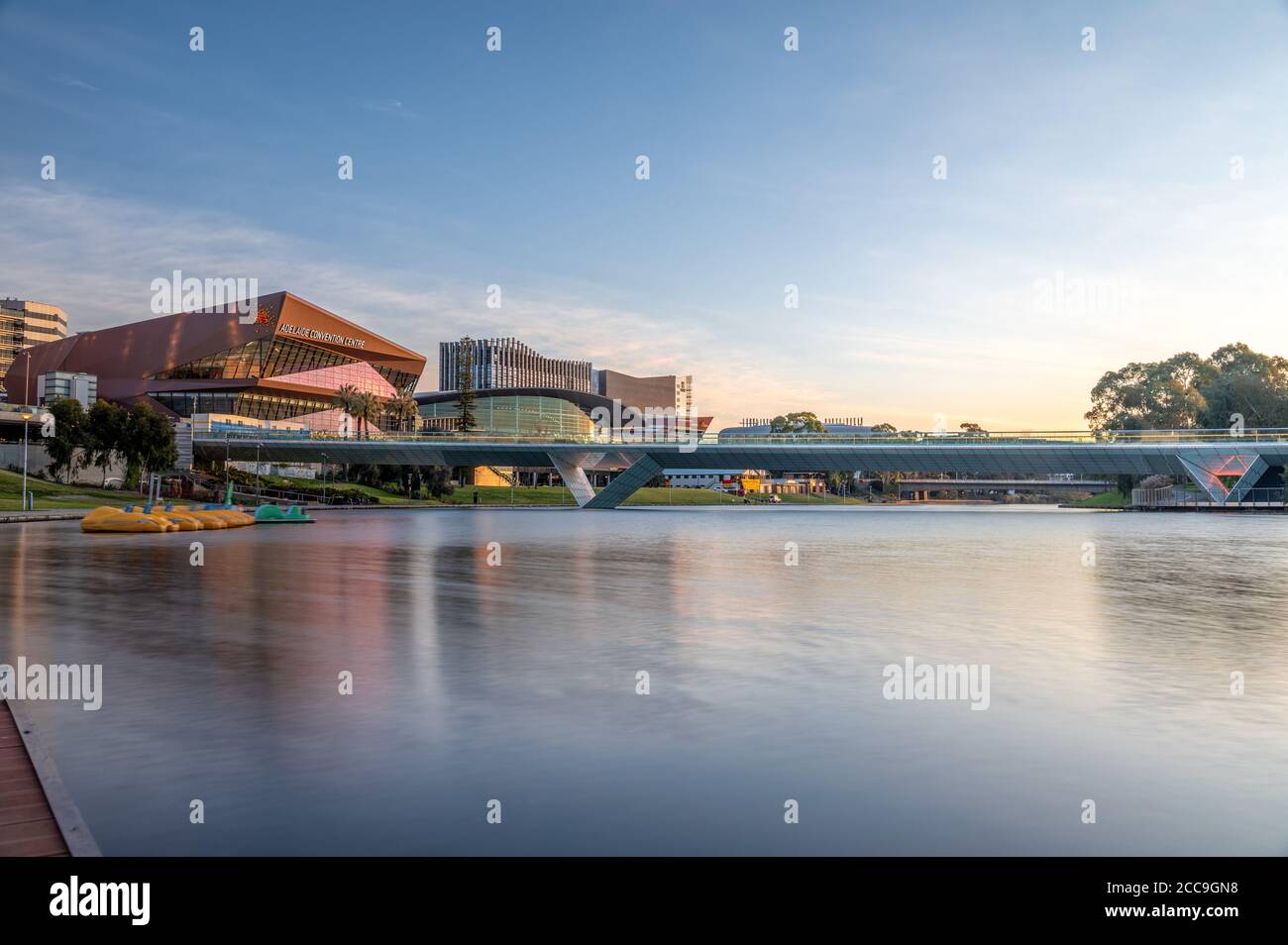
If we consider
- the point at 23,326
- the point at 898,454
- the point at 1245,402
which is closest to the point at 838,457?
the point at 898,454

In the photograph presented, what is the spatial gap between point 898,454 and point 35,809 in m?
83.4

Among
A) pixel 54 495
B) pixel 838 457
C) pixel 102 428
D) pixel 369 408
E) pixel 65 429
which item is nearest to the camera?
pixel 54 495

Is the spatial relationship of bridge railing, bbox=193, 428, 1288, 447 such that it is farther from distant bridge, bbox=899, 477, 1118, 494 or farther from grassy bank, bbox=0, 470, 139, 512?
distant bridge, bbox=899, 477, 1118, 494

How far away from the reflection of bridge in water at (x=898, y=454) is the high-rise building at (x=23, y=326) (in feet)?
361

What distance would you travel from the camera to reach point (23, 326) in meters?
184

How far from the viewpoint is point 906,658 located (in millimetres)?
13664

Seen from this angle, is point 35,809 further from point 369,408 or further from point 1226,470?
point 369,408

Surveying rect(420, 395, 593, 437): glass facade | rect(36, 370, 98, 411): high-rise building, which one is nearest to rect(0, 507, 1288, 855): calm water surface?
rect(36, 370, 98, 411): high-rise building

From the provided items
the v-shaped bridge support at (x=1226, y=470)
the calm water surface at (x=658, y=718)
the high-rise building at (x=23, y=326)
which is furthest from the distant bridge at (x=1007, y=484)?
the high-rise building at (x=23, y=326)

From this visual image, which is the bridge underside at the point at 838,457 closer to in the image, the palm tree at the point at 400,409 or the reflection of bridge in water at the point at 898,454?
the reflection of bridge in water at the point at 898,454

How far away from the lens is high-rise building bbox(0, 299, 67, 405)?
18125 centimetres

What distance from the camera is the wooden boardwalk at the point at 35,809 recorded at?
5.91m
